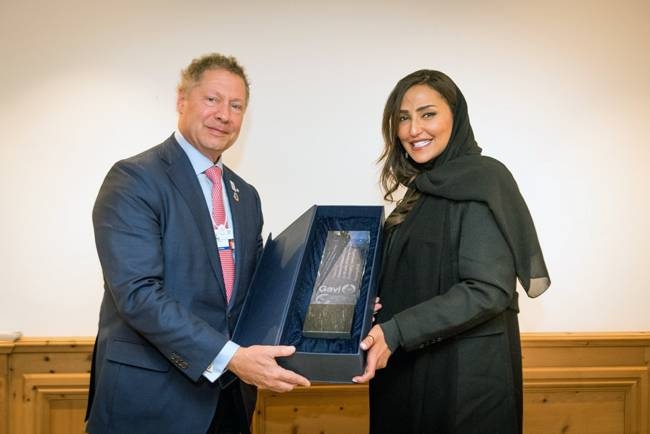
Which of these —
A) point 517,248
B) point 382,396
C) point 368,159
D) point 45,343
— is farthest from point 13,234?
point 517,248

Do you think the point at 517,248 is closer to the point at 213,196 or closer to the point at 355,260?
the point at 355,260

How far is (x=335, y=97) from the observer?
2.57 m

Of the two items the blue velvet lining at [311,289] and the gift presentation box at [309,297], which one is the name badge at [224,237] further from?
the blue velvet lining at [311,289]

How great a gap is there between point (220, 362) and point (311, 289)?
1.13 ft

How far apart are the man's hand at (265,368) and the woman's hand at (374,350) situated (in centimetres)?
18

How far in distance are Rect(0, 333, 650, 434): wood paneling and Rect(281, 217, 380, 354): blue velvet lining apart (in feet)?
3.68

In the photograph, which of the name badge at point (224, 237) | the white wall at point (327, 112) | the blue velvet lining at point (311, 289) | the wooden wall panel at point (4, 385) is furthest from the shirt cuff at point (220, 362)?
the wooden wall panel at point (4, 385)

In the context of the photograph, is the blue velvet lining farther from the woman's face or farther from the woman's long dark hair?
the woman's face

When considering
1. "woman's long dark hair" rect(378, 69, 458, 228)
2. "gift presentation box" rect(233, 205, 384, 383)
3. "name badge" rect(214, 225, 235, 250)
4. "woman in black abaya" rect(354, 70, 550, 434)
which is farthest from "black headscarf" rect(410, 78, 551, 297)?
"name badge" rect(214, 225, 235, 250)

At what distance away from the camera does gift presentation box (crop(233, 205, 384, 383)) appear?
4.68ft

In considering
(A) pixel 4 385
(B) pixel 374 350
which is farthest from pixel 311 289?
(A) pixel 4 385

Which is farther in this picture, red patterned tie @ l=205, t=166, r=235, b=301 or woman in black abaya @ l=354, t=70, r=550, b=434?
red patterned tie @ l=205, t=166, r=235, b=301

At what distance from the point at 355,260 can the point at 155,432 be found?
0.79 metres

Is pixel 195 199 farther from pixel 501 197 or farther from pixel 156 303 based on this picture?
pixel 501 197
